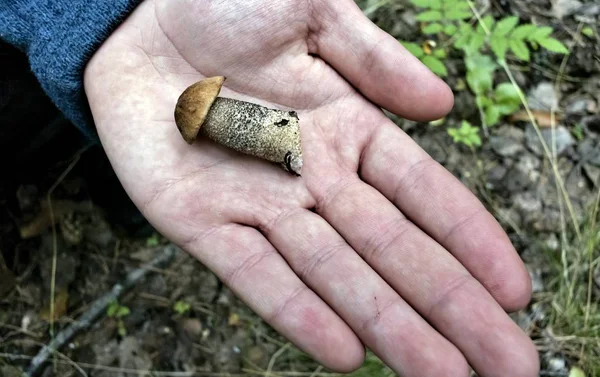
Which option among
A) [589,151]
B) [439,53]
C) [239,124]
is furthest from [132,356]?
[589,151]

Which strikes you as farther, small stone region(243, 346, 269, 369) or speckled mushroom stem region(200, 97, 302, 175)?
small stone region(243, 346, 269, 369)

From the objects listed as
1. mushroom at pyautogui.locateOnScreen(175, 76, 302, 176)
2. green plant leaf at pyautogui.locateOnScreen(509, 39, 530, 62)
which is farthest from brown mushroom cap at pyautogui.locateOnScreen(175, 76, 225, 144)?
green plant leaf at pyautogui.locateOnScreen(509, 39, 530, 62)

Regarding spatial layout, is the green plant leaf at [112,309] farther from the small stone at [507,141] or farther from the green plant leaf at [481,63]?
the green plant leaf at [481,63]

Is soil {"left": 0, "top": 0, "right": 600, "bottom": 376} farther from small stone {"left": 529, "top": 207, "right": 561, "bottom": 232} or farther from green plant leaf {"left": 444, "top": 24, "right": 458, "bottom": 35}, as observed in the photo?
green plant leaf {"left": 444, "top": 24, "right": 458, "bottom": 35}

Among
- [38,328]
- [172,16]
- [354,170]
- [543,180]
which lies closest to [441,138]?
[543,180]

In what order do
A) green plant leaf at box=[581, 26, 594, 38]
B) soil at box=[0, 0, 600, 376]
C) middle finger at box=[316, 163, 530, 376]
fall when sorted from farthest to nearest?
1. green plant leaf at box=[581, 26, 594, 38]
2. soil at box=[0, 0, 600, 376]
3. middle finger at box=[316, 163, 530, 376]
